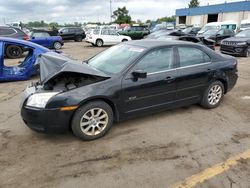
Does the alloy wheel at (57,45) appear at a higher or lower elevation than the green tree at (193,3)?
lower

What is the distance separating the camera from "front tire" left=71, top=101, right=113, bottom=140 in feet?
11.2

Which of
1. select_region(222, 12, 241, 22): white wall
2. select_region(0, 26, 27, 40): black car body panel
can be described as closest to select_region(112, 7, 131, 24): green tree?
select_region(222, 12, 241, 22): white wall

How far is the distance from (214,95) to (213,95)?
29mm

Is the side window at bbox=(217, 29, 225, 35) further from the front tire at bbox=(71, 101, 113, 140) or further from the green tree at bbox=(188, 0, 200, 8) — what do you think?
the green tree at bbox=(188, 0, 200, 8)

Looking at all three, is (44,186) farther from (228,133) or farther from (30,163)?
(228,133)

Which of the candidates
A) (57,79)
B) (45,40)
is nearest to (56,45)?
(45,40)

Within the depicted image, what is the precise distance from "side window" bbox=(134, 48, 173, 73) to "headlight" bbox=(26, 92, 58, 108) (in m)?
1.45

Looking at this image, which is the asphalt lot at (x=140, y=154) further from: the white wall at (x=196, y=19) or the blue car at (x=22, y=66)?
the white wall at (x=196, y=19)

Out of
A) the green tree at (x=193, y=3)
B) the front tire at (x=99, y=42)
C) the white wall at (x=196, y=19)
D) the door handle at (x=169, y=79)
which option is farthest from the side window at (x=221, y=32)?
the green tree at (x=193, y=3)

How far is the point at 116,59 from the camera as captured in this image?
162 inches

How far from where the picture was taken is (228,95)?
579 cm

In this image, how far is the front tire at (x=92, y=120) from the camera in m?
3.41

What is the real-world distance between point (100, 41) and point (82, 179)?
18.2 m

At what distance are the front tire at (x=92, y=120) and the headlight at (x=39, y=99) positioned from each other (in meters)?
0.47
